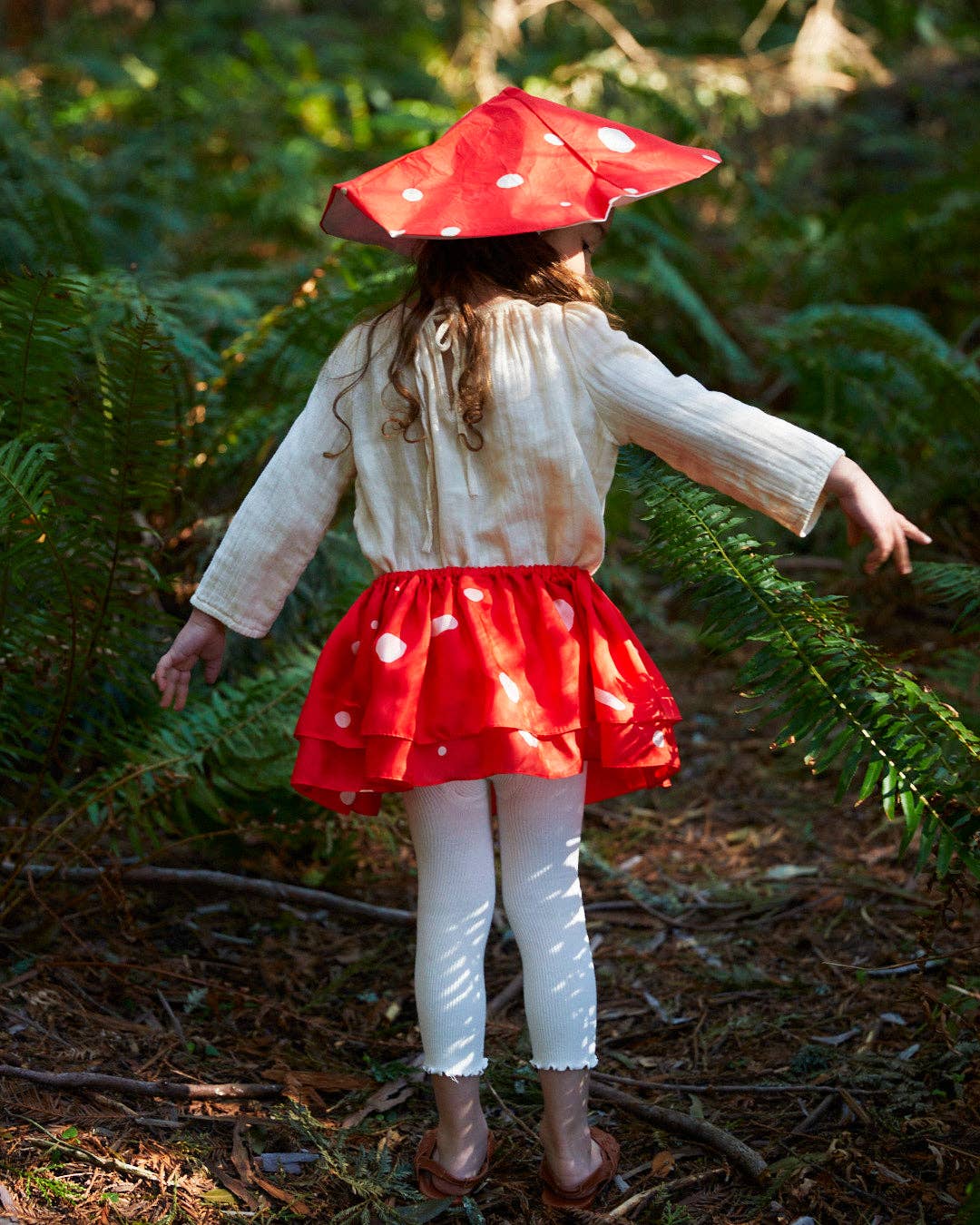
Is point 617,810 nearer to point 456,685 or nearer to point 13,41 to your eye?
point 456,685

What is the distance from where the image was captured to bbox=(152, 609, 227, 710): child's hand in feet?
5.82

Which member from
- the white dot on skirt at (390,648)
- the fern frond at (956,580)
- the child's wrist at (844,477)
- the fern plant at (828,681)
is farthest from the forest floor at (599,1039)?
the white dot on skirt at (390,648)

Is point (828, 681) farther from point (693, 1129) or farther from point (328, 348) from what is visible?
point (328, 348)

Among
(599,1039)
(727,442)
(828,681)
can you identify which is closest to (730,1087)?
(599,1039)

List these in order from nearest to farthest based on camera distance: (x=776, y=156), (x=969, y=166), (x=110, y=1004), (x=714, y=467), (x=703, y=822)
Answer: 1. (x=714, y=467)
2. (x=110, y=1004)
3. (x=703, y=822)
4. (x=969, y=166)
5. (x=776, y=156)

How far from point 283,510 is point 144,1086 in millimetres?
890

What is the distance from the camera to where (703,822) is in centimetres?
283

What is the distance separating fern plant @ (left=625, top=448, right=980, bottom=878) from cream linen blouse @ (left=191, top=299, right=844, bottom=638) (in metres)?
0.11

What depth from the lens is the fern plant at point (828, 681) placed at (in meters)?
1.55

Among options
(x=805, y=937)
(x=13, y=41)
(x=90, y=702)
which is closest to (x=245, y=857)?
(x=90, y=702)

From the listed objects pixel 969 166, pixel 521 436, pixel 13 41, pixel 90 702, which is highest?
pixel 521 436

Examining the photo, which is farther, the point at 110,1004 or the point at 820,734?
the point at 110,1004

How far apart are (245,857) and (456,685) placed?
111cm

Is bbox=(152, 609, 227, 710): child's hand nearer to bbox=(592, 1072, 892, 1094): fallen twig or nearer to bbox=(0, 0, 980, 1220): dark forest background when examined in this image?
bbox=(0, 0, 980, 1220): dark forest background
